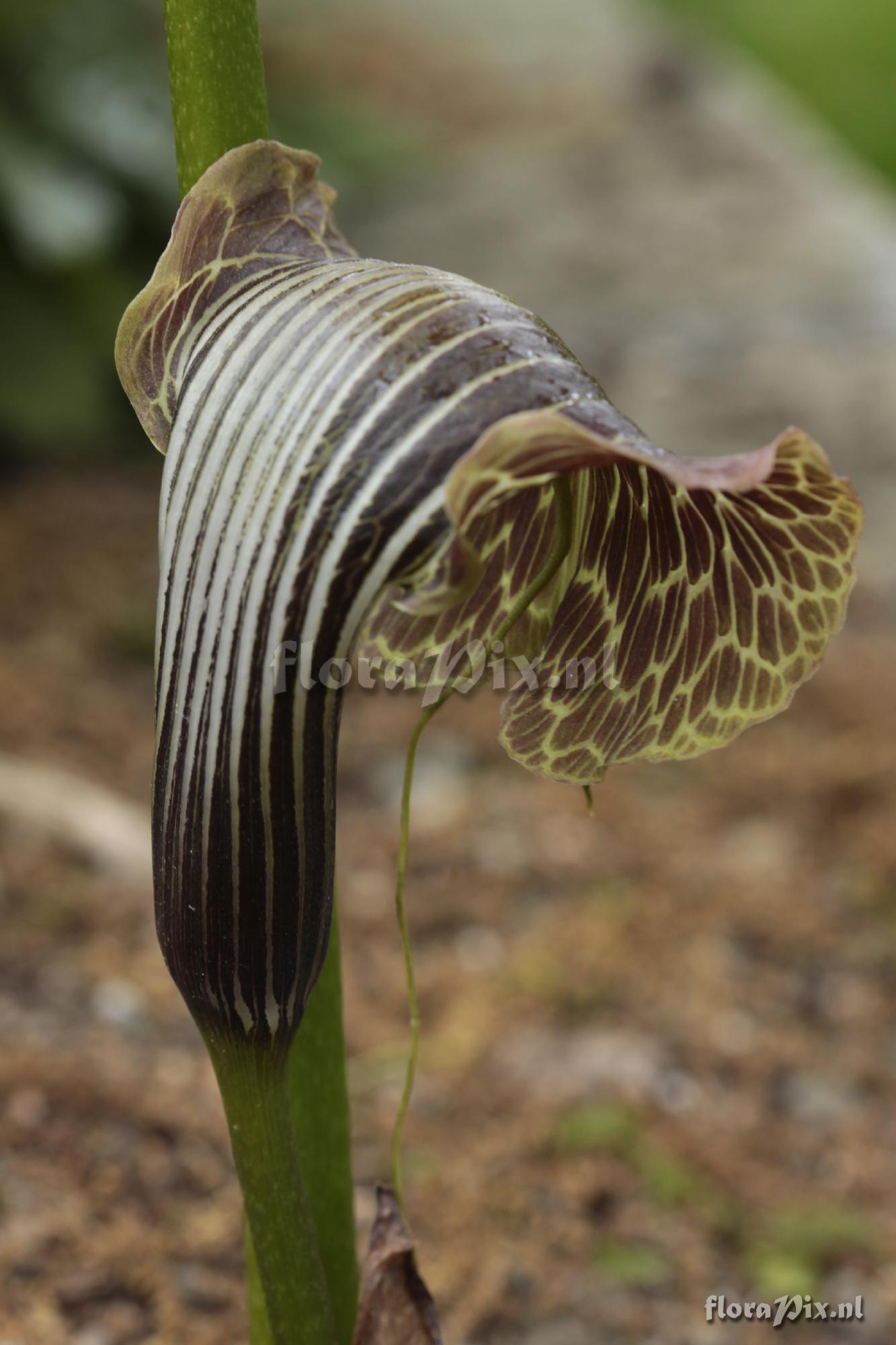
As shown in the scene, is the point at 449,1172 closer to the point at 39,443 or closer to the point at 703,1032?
the point at 703,1032

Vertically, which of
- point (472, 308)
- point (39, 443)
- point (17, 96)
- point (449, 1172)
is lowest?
point (449, 1172)

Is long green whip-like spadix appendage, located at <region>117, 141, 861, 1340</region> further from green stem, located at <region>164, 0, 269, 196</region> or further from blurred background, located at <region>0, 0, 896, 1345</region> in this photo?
blurred background, located at <region>0, 0, 896, 1345</region>

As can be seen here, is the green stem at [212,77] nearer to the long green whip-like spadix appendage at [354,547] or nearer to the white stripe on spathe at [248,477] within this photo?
the long green whip-like spadix appendage at [354,547]

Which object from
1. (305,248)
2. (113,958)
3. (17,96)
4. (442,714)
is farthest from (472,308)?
(17,96)

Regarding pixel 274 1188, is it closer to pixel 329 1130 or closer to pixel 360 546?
pixel 329 1130

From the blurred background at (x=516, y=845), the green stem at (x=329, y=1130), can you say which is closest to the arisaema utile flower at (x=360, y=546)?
the green stem at (x=329, y=1130)

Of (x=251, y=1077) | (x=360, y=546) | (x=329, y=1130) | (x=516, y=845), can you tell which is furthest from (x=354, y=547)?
(x=516, y=845)
